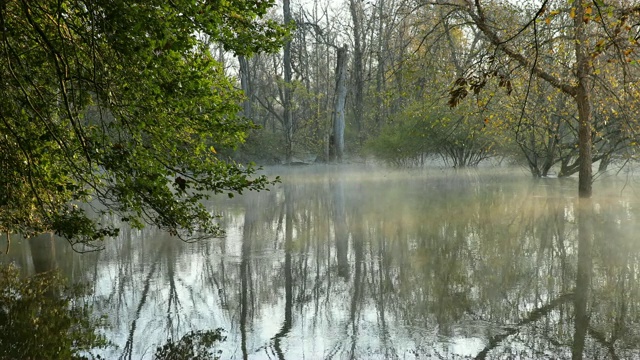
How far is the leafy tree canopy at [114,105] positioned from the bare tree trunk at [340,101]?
2609 cm

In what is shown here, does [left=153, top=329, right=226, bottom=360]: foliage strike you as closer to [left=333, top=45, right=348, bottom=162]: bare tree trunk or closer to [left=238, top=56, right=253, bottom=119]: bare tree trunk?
[left=333, top=45, right=348, bottom=162]: bare tree trunk

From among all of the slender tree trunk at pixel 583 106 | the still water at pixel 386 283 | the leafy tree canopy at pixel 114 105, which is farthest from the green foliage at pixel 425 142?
the leafy tree canopy at pixel 114 105

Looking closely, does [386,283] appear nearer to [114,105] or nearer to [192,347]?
[192,347]

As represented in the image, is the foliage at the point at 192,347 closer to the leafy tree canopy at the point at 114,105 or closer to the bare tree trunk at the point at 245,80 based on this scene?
the leafy tree canopy at the point at 114,105

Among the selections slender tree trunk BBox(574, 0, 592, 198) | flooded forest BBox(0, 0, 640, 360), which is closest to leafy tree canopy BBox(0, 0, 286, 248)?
flooded forest BBox(0, 0, 640, 360)

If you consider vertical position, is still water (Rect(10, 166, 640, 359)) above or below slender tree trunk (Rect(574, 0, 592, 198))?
below

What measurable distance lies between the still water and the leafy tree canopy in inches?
48.0

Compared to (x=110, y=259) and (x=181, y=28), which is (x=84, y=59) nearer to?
(x=181, y=28)

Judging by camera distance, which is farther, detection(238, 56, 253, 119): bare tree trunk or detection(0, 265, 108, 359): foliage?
detection(238, 56, 253, 119): bare tree trunk

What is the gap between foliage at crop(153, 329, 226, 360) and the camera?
18.5 feet

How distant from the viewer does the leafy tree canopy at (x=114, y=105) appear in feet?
18.0

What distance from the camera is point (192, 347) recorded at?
19.2 feet

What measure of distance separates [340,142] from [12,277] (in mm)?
28519

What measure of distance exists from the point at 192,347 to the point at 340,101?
2976cm
